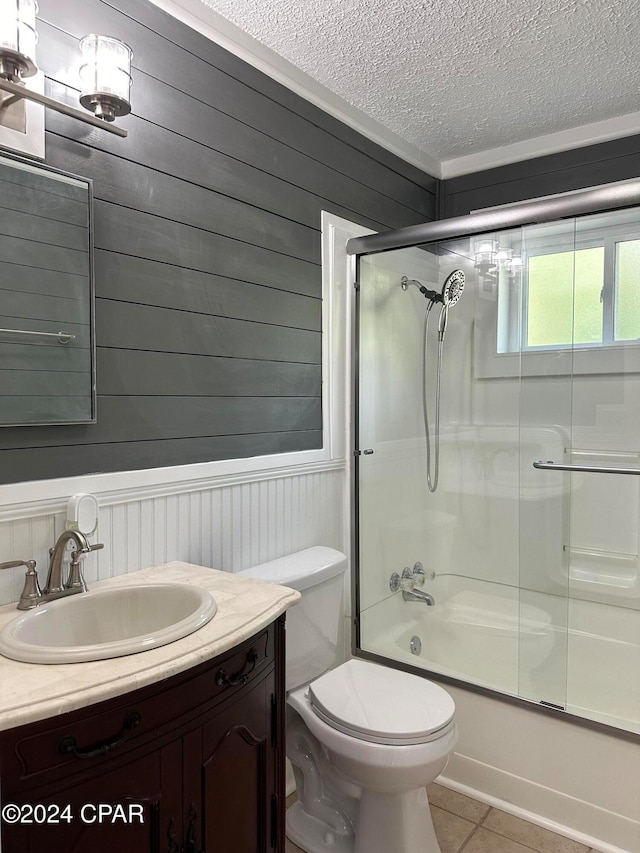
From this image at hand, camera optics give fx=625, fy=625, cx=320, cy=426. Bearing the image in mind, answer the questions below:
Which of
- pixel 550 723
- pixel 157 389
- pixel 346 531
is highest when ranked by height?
pixel 157 389

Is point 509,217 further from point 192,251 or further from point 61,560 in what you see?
point 61,560

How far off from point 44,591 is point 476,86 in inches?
89.3

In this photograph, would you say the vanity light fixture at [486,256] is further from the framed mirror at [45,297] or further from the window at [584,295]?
the framed mirror at [45,297]

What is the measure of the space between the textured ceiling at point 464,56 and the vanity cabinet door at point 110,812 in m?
2.03

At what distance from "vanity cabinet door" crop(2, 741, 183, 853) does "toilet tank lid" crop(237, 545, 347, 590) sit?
2.52ft

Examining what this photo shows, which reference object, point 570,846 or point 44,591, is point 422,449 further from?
point 44,591

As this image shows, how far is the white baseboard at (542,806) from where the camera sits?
1955 mm

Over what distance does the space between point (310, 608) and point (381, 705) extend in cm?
36

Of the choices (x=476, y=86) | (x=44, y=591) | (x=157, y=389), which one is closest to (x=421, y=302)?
(x=476, y=86)

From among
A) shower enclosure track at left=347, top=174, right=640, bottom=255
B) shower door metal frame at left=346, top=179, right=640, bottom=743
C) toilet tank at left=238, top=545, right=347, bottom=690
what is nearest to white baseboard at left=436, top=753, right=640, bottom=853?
shower door metal frame at left=346, top=179, right=640, bottom=743

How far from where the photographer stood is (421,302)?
255 cm

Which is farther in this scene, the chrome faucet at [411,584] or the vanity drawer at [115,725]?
the chrome faucet at [411,584]

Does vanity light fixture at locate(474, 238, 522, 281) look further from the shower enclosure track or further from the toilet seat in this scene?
the toilet seat

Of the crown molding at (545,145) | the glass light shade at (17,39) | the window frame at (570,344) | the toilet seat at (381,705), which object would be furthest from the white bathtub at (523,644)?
the glass light shade at (17,39)
